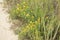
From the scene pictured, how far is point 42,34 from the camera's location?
4.27 meters

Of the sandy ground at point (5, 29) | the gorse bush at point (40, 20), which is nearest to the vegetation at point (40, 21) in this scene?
the gorse bush at point (40, 20)

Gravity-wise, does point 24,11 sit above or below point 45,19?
above

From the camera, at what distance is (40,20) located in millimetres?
4422

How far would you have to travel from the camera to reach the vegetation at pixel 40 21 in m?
4.16

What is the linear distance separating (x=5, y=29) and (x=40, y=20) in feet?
2.90

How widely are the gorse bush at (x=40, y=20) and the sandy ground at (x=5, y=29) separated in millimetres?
227

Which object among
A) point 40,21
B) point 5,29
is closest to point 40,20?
point 40,21

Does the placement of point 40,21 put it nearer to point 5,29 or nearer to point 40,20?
point 40,20

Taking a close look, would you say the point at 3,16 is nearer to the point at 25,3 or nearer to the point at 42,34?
the point at 25,3

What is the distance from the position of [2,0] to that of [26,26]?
1796 millimetres

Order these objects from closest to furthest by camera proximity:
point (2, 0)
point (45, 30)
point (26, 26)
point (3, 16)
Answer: point (45, 30) < point (26, 26) < point (3, 16) < point (2, 0)

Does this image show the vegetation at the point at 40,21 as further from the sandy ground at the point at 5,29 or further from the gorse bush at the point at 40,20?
the sandy ground at the point at 5,29

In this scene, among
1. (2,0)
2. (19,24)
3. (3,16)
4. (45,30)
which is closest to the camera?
(45,30)

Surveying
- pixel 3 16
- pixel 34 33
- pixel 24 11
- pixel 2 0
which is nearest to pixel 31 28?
pixel 34 33
